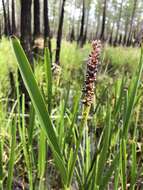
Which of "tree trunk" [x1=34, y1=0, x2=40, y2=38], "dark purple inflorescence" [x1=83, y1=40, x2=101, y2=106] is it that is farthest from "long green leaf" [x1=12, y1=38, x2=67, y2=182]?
"tree trunk" [x1=34, y1=0, x2=40, y2=38]

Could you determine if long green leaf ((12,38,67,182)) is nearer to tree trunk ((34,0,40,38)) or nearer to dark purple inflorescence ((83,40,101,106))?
dark purple inflorescence ((83,40,101,106))

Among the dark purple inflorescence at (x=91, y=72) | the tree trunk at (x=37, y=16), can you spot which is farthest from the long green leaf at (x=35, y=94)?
the tree trunk at (x=37, y=16)

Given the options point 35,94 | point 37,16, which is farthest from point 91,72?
point 37,16

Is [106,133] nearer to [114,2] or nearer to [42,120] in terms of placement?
[42,120]

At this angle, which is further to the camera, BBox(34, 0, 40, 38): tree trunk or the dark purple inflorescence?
BBox(34, 0, 40, 38): tree trunk

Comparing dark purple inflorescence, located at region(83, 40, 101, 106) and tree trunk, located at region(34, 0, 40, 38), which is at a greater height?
dark purple inflorescence, located at region(83, 40, 101, 106)

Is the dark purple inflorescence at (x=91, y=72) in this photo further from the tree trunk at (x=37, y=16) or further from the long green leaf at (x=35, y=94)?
the tree trunk at (x=37, y=16)

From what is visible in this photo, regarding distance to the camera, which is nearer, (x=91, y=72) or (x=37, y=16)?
(x=91, y=72)

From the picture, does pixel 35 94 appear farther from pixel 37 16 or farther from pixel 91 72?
pixel 37 16

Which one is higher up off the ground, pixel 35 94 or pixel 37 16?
pixel 35 94

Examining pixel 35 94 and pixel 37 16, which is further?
pixel 37 16

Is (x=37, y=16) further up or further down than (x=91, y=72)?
further down

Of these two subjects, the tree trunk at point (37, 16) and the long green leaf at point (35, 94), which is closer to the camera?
the long green leaf at point (35, 94)

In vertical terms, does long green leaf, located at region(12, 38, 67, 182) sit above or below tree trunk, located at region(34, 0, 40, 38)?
above
